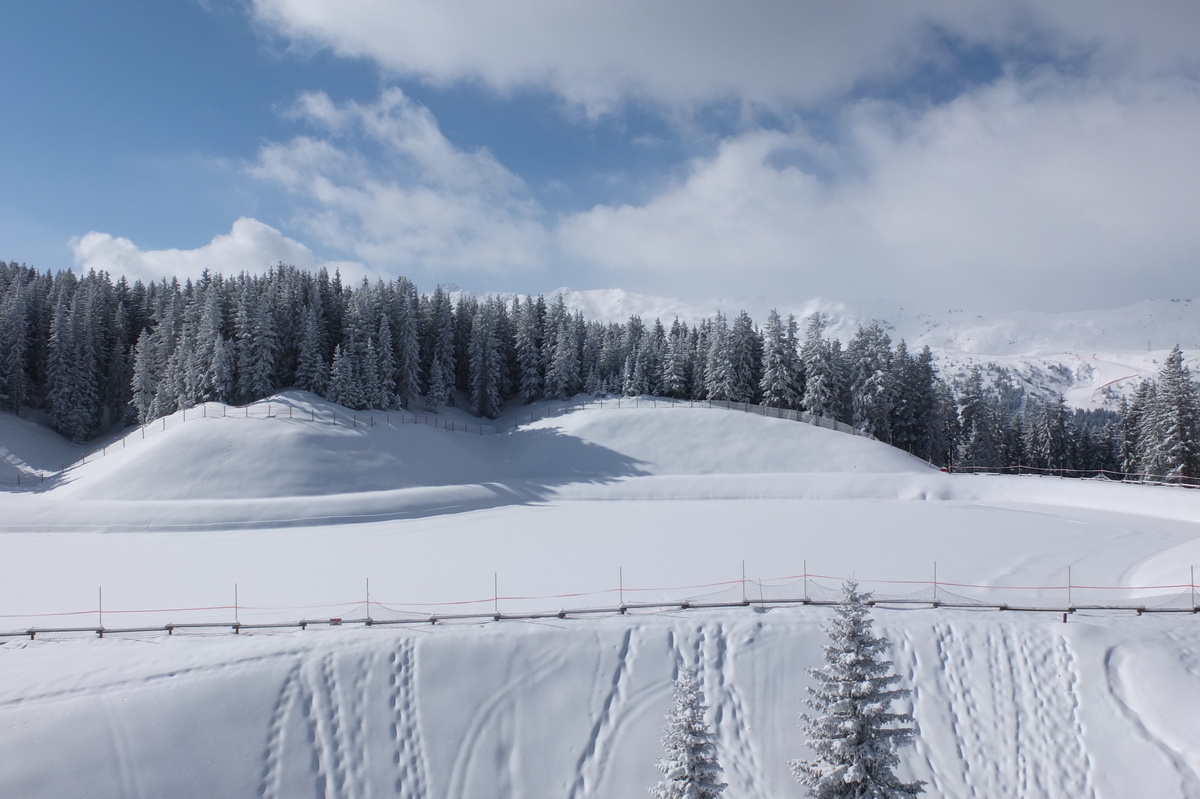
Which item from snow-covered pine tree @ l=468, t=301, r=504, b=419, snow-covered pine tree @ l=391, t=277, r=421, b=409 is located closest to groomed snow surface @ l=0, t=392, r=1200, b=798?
snow-covered pine tree @ l=391, t=277, r=421, b=409

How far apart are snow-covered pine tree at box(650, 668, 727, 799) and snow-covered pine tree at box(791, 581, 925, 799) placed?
Result: 1.91 m

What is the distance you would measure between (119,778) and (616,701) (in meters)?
9.49

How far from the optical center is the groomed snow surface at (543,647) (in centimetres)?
1201

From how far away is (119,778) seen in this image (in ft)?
35.5

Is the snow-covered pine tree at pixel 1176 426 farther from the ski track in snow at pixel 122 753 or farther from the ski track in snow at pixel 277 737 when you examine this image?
the ski track in snow at pixel 122 753

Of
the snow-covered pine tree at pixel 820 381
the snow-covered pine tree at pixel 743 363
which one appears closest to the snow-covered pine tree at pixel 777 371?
the snow-covered pine tree at pixel 743 363

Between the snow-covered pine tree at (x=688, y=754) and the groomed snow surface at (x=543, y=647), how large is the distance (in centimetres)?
433

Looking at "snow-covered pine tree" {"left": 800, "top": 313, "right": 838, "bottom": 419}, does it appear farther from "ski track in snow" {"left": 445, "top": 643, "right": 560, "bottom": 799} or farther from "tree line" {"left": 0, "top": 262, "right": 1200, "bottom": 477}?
"ski track in snow" {"left": 445, "top": 643, "right": 560, "bottom": 799}

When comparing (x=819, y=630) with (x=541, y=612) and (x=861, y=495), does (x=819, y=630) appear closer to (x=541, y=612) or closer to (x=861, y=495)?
(x=541, y=612)

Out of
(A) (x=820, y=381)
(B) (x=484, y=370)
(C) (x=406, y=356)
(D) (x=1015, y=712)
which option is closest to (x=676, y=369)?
(A) (x=820, y=381)

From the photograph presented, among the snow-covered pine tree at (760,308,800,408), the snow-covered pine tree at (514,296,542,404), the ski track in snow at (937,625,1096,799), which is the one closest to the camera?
the ski track in snow at (937,625,1096,799)

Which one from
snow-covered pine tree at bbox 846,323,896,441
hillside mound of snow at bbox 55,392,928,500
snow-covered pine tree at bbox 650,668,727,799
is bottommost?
snow-covered pine tree at bbox 650,668,727,799

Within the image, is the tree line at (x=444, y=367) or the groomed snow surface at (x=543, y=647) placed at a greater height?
the tree line at (x=444, y=367)

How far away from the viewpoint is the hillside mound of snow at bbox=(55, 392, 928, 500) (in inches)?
1352
